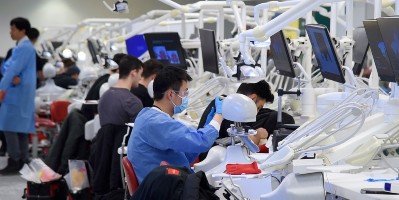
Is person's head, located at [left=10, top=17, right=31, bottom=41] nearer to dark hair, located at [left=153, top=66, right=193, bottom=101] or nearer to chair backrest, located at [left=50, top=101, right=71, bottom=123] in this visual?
chair backrest, located at [left=50, top=101, right=71, bottom=123]

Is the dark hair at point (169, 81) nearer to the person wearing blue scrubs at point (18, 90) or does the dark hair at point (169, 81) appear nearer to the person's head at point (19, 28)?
the person wearing blue scrubs at point (18, 90)

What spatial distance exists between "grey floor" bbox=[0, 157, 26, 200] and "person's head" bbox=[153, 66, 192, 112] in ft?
11.8

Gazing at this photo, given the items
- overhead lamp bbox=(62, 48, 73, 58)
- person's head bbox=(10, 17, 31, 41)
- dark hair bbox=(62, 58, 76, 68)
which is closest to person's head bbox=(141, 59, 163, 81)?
person's head bbox=(10, 17, 31, 41)

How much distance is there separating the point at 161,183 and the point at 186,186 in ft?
0.34

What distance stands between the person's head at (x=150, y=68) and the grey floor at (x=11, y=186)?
1.84 meters

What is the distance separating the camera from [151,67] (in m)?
6.45

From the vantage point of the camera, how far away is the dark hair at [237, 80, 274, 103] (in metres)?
4.99

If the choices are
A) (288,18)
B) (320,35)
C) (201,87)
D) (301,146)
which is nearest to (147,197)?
(301,146)

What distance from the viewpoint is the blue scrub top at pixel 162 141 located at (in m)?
4.08

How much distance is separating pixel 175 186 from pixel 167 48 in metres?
4.11

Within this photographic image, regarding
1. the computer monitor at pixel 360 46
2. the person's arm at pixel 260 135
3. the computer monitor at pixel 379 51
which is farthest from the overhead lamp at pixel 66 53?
the computer monitor at pixel 379 51

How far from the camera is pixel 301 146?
11.2 ft

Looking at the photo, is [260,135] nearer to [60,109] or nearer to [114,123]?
[114,123]

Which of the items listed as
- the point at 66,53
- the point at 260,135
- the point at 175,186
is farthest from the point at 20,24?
the point at 175,186
